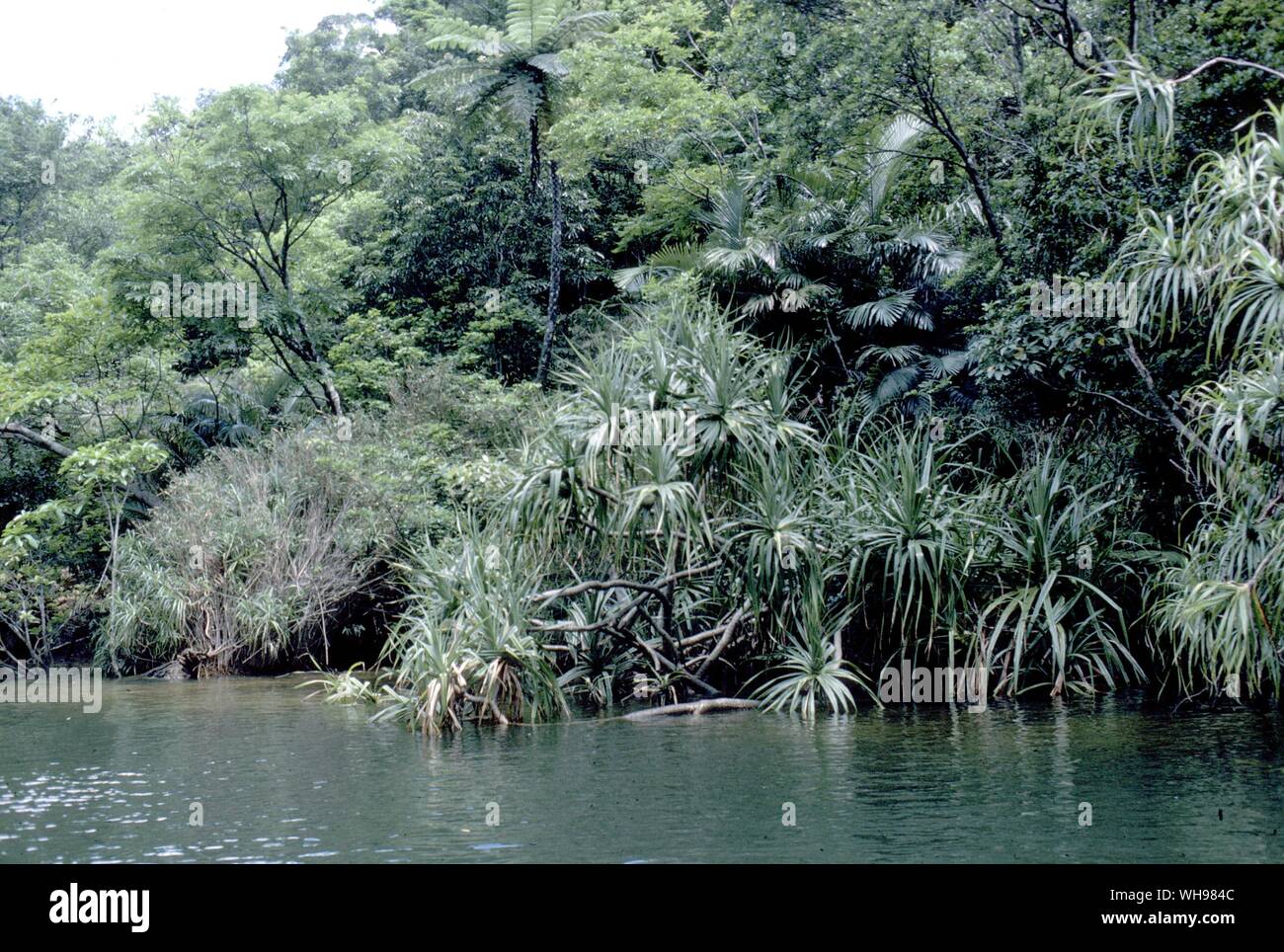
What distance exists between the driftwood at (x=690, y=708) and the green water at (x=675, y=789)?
19 centimetres

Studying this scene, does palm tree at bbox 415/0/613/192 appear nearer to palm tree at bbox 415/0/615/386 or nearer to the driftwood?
palm tree at bbox 415/0/615/386

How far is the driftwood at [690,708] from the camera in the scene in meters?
11.5

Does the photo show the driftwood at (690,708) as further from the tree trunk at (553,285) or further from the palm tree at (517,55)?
the palm tree at (517,55)

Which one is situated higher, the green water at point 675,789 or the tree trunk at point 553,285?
the tree trunk at point 553,285

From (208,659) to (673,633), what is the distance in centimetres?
827

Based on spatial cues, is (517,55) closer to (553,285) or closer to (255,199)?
(553,285)

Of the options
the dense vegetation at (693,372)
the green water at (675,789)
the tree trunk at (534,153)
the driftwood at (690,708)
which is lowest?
the green water at (675,789)

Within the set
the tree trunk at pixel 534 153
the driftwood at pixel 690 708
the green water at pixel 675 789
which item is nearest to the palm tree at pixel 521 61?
the tree trunk at pixel 534 153

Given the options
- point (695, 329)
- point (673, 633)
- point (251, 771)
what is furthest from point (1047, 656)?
point (251, 771)

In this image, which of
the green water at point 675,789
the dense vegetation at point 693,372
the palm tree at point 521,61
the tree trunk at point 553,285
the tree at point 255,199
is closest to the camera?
the green water at point 675,789

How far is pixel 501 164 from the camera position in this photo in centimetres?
2684

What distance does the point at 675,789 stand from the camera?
25.9 feet

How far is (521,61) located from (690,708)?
626 inches
